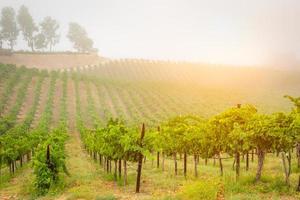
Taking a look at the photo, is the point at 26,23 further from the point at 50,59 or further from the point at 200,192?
the point at 200,192

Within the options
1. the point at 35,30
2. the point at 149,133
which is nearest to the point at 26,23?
the point at 35,30

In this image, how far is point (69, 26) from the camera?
505ft

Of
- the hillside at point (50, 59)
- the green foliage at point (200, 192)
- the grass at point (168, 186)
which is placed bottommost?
the grass at point (168, 186)

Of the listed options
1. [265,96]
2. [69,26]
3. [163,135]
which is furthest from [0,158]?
[69,26]

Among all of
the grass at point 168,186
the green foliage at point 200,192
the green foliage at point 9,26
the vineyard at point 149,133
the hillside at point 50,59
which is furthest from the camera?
the green foliage at point 9,26

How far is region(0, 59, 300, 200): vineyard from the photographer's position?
25.0 metres

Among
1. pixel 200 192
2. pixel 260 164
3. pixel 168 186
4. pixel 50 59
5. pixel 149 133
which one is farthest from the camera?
pixel 50 59

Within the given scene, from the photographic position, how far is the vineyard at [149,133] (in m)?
25.0

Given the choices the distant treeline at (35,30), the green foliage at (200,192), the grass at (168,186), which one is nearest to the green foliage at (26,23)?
the distant treeline at (35,30)

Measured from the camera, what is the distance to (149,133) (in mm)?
26250

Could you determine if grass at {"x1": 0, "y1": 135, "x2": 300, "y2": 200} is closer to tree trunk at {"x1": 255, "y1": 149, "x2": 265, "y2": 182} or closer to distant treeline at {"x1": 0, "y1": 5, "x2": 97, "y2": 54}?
tree trunk at {"x1": 255, "y1": 149, "x2": 265, "y2": 182}

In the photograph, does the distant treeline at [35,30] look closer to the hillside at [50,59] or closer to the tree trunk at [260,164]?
the hillside at [50,59]

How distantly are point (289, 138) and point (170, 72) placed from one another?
111517 mm

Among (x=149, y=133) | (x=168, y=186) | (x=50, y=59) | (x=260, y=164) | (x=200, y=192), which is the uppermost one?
(x=50, y=59)
